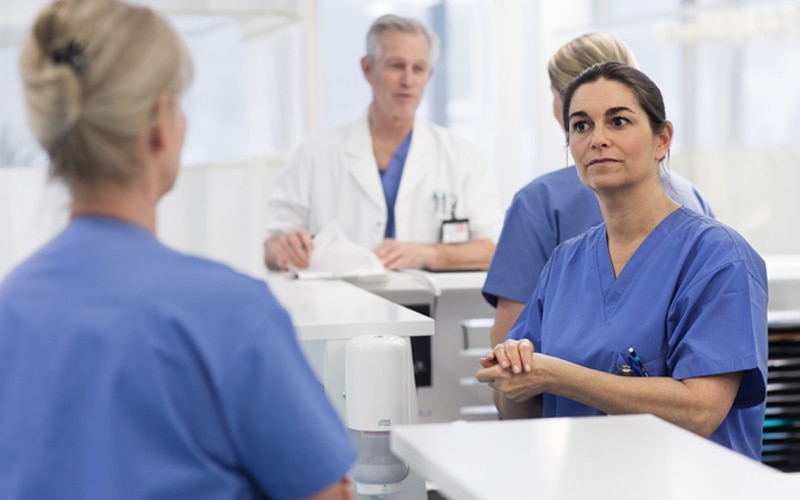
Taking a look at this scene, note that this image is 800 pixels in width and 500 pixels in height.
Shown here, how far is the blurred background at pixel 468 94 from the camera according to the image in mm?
3566

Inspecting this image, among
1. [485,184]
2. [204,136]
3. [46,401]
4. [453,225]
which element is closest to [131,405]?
[46,401]

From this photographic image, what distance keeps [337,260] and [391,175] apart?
63 cm

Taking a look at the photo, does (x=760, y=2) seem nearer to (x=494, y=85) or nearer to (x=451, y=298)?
(x=494, y=85)

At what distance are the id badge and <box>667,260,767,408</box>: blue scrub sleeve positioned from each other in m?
1.41

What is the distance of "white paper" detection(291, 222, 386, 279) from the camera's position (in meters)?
2.52

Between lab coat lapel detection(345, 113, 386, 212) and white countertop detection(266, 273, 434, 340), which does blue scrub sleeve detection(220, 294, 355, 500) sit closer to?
white countertop detection(266, 273, 434, 340)

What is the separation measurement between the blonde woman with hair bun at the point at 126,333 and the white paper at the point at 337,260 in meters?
1.60

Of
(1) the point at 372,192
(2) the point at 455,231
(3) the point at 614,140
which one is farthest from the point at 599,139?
(1) the point at 372,192

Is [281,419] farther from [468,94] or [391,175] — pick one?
[468,94]

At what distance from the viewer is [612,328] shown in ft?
5.34

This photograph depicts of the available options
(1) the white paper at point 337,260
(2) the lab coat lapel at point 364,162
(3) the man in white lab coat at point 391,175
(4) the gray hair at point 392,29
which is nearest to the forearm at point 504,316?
(1) the white paper at point 337,260

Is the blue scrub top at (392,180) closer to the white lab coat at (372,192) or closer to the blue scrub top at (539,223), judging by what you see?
the white lab coat at (372,192)

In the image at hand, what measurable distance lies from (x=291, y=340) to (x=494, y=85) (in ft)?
11.1

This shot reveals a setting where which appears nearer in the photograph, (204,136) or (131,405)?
(131,405)
